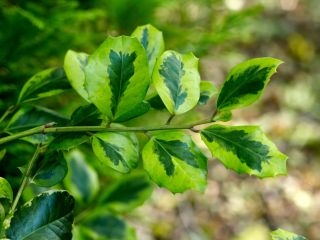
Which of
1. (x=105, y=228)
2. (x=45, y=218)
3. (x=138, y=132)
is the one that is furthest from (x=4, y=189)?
(x=105, y=228)

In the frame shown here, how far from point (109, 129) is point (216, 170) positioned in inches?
109

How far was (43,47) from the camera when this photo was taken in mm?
1011

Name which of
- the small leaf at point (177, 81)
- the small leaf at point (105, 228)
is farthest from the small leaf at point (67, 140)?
the small leaf at point (105, 228)

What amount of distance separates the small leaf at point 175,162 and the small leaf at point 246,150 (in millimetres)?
27

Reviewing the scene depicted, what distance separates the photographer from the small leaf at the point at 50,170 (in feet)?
2.01

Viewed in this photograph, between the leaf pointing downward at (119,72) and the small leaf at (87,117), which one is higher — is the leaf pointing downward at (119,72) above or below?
above

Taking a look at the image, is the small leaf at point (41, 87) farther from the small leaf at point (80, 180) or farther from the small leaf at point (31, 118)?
the small leaf at point (80, 180)

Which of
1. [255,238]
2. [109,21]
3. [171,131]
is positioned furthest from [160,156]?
[255,238]

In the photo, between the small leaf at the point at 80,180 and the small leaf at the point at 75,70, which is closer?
the small leaf at the point at 75,70

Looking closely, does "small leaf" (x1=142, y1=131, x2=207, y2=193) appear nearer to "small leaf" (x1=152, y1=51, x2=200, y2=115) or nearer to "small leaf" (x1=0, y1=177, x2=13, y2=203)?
"small leaf" (x1=152, y1=51, x2=200, y2=115)

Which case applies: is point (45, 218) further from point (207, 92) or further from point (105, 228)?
point (105, 228)

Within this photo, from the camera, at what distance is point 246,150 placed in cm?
58

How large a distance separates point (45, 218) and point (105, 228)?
470 mm

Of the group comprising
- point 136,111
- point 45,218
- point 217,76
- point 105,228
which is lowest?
point 217,76
